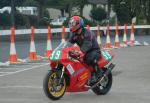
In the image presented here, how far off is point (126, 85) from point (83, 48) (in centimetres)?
247

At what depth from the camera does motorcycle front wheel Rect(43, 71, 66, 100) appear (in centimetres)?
1057

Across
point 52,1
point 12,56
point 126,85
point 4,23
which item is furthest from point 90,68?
point 52,1

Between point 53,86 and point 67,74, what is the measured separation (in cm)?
38

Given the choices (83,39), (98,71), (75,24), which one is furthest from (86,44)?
(98,71)

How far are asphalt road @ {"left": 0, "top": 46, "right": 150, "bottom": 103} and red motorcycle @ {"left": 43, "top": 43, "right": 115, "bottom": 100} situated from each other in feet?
0.66

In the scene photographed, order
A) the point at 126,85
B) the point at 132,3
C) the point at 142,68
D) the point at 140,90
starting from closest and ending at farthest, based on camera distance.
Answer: the point at 140,90
the point at 126,85
the point at 142,68
the point at 132,3

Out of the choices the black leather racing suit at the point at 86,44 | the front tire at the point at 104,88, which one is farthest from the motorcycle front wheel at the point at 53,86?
the front tire at the point at 104,88

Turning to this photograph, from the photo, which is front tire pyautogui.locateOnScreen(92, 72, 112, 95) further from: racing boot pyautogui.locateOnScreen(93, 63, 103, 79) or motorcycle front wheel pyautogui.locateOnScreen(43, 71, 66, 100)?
motorcycle front wheel pyautogui.locateOnScreen(43, 71, 66, 100)

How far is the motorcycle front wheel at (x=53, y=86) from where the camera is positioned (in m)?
10.6

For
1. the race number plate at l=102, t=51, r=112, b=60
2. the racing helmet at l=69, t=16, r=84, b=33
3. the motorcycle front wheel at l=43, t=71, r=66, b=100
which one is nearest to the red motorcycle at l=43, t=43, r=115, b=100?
the motorcycle front wheel at l=43, t=71, r=66, b=100

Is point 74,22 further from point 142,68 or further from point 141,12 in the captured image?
point 141,12

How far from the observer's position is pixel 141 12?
53250 millimetres

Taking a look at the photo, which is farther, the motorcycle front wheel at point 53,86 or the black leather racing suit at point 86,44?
the black leather racing suit at point 86,44

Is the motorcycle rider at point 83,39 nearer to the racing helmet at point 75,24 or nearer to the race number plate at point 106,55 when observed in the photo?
the racing helmet at point 75,24
